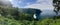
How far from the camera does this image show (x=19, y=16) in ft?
5.59

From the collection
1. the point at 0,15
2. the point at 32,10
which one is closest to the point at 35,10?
the point at 32,10

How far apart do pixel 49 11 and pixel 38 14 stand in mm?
120

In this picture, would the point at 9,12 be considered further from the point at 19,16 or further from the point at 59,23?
the point at 59,23

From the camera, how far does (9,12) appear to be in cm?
172

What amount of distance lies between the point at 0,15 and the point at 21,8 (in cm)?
24

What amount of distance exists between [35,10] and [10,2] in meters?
0.28

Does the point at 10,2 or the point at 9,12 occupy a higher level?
the point at 10,2

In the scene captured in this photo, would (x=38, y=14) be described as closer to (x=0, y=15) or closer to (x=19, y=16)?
(x=19, y=16)

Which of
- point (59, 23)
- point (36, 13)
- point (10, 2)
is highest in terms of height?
point (10, 2)

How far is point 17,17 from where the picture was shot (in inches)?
66.9

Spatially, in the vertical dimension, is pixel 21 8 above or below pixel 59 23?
above

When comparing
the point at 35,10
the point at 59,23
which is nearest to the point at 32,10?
the point at 35,10

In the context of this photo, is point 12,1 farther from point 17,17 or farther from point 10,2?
point 17,17

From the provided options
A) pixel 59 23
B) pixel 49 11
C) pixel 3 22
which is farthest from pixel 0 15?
pixel 59 23
